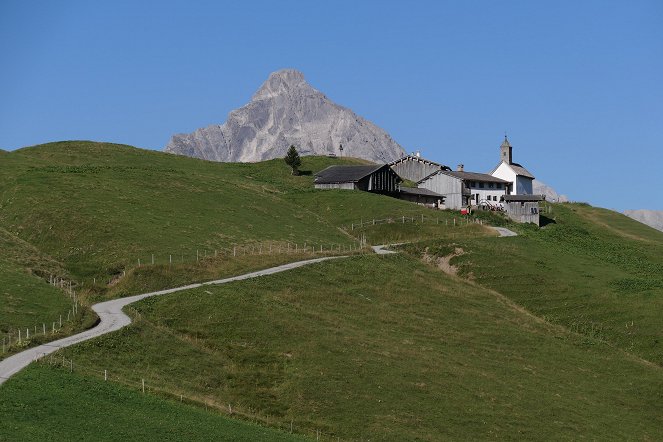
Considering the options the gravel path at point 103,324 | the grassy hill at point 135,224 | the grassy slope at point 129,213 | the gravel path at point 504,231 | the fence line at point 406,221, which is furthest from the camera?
the gravel path at point 504,231

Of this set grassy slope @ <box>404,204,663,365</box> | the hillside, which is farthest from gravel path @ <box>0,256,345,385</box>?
grassy slope @ <box>404,204,663,365</box>

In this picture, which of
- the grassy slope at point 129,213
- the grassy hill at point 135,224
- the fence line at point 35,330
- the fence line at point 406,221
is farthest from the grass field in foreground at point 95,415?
the fence line at point 406,221

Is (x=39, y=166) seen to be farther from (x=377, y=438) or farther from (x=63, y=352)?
(x=377, y=438)

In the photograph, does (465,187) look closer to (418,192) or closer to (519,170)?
(418,192)

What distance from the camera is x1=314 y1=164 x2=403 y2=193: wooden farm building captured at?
14412 cm

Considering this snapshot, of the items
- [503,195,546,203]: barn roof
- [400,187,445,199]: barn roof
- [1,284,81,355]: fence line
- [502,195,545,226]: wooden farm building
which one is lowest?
[1,284,81,355]: fence line

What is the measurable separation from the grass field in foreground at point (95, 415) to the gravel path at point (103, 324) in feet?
5.63

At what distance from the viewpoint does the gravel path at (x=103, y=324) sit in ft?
176

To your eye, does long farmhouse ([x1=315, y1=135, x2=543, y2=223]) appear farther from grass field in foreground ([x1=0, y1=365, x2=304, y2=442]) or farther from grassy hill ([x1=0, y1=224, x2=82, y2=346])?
grass field in foreground ([x1=0, y1=365, x2=304, y2=442])

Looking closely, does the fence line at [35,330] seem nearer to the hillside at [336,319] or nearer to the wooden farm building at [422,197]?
the hillside at [336,319]

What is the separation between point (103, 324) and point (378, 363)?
19.8 meters

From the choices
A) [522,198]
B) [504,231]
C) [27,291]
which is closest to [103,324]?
[27,291]

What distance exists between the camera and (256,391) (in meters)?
61.3

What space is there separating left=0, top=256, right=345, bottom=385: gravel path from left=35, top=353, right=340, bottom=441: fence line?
1459 millimetres
